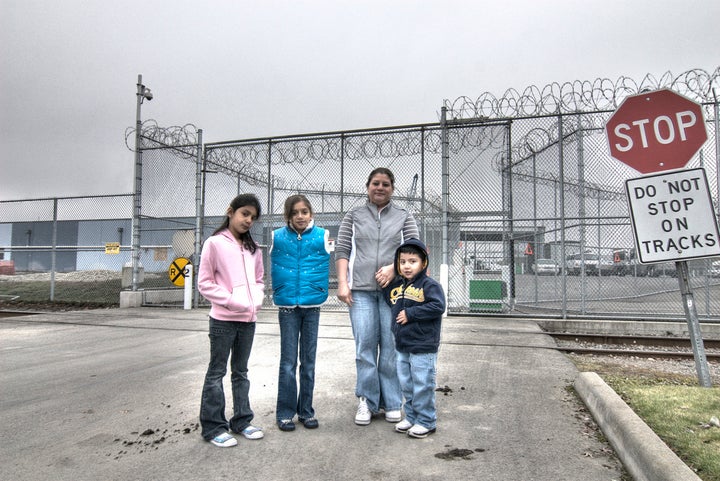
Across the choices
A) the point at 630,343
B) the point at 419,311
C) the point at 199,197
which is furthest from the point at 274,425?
the point at 199,197

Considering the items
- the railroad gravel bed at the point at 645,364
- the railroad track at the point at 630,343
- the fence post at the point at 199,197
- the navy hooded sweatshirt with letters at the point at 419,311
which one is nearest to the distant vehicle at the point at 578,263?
the railroad track at the point at 630,343

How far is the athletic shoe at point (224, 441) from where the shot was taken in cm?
326

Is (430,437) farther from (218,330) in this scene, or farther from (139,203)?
(139,203)

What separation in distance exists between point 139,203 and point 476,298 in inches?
360

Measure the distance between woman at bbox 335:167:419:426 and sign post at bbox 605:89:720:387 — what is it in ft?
8.27

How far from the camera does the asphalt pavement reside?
2949 millimetres

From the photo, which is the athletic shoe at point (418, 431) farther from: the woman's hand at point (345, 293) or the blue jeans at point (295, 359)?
the woman's hand at point (345, 293)

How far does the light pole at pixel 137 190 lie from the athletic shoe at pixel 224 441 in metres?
10.9

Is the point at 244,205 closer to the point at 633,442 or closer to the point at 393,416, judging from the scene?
the point at 393,416

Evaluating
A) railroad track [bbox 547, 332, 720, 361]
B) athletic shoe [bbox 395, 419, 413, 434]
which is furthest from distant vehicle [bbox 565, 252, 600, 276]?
athletic shoe [bbox 395, 419, 413, 434]

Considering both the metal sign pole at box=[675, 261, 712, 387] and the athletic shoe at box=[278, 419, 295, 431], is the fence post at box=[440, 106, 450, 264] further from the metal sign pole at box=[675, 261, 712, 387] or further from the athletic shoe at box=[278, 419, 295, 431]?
the athletic shoe at box=[278, 419, 295, 431]

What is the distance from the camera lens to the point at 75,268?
53.7ft

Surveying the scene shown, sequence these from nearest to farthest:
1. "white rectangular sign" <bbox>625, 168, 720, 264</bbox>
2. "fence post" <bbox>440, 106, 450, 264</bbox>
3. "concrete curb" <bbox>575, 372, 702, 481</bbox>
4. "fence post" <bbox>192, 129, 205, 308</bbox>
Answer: "concrete curb" <bbox>575, 372, 702, 481</bbox>, "white rectangular sign" <bbox>625, 168, 720, 264</bbox>, "fence post" <bbox>440, 106, 450, 264</bbox>, "fence post" <bbox>192, 129, 205, 308</bbox>

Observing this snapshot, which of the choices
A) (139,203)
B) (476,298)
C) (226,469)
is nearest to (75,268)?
(139,203)
